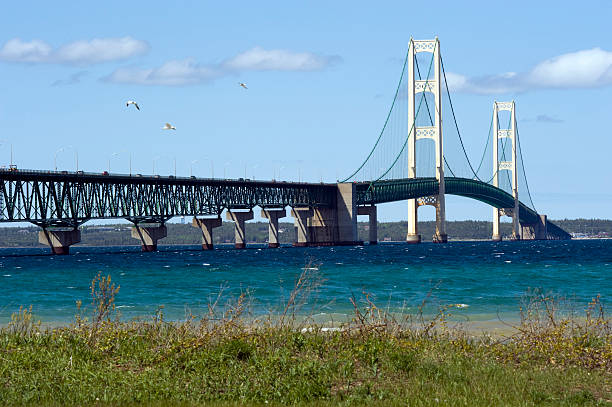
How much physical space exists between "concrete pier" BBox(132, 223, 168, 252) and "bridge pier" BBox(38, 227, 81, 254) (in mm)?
16696

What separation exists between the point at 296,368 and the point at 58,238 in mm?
102167

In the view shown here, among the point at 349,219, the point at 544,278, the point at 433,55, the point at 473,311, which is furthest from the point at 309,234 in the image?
the point at 473,311

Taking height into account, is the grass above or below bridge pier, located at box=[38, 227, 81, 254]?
below

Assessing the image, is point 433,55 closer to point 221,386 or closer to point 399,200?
A: point 399,200

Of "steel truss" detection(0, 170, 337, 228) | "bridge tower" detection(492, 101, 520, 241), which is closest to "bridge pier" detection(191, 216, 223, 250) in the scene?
"steel truss" detection(0, 170, 337, 228)

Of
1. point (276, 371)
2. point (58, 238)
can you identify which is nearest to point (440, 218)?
point (58, 238)

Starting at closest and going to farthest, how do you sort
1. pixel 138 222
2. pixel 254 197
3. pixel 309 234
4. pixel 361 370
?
pixel 361 370 < pixel 138 222 < pixel 254 197 < pixel 309 234

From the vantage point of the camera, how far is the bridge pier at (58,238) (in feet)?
362

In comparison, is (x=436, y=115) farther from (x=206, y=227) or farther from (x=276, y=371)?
(x=276, y=371)

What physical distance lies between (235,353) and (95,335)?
8.52ft

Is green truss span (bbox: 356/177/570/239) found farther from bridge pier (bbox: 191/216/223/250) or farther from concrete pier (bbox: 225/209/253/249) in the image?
bridge pier (bbox: 191/216/223/250)

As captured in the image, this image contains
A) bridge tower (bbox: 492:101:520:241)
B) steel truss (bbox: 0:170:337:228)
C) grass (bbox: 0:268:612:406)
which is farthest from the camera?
bridge tower (bbox: 492:101:520:241)

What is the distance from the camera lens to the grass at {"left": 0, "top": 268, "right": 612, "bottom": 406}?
11.4 meters

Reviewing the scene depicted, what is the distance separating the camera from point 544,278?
4766 cm
